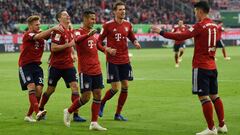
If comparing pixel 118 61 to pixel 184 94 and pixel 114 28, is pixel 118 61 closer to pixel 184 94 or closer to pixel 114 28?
pixel 114 28

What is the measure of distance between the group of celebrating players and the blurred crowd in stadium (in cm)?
3900

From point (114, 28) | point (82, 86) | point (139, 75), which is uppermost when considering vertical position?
point (114, 28)

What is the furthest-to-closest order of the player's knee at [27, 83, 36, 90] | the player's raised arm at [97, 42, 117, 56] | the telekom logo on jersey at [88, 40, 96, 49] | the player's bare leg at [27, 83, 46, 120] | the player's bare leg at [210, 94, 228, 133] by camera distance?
the player's knee at [27, 83, 36, 90] < the player's bare leg at [27, 83, 46, 120] < the player's raised arm at [97, 42, 117, 56] < the telekom logo on jersey at [88, 40, 96, 49] < the player's bare leg at [210, 94, 228, 133]

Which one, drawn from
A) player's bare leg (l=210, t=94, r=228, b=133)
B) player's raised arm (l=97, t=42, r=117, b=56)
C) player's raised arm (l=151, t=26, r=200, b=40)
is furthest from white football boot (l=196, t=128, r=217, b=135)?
player's raised arm (l=97, t=42, r=117, b=56)

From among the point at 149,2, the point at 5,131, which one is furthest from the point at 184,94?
the point at 149,2

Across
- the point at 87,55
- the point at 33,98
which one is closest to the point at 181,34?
the point at 87,55

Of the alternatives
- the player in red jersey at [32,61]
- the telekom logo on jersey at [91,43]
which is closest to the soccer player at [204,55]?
the telekom logo on jersey at [91,43]

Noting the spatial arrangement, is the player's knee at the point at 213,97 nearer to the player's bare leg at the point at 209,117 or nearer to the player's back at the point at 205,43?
the player's bare leg at the point at 209,117

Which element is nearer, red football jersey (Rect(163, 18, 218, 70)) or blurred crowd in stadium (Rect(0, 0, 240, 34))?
red football jersey (Rect(163, 18, 218, 70))

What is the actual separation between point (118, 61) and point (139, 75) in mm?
12689

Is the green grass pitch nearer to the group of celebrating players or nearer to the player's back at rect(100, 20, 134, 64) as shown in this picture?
the group of celebrating players

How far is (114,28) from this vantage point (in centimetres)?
1459

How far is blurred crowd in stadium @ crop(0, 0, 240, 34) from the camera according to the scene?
186ft

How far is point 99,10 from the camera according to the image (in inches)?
2515
